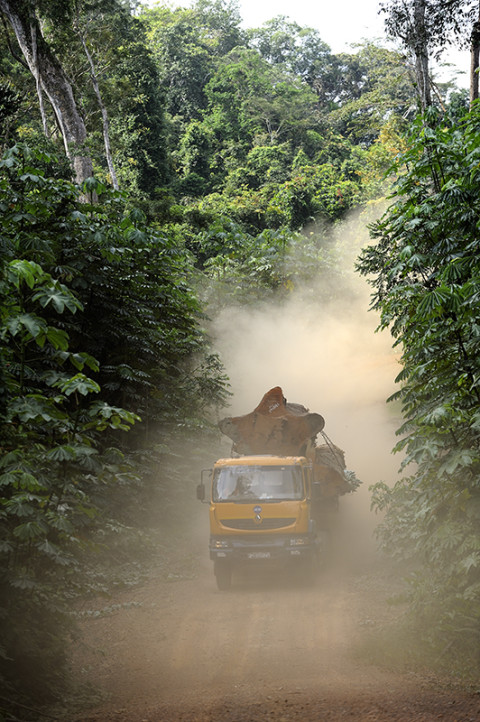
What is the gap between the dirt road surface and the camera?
738cm

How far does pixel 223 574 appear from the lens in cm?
1326

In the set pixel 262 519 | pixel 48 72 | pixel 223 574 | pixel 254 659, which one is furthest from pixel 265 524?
pixel 48 72

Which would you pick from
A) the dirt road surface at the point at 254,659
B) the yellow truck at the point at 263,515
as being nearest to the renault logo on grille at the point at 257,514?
the yellow truck at the point at 263,515

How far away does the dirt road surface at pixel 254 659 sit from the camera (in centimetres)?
738

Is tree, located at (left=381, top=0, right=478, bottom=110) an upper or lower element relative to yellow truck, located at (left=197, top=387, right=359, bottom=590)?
upper

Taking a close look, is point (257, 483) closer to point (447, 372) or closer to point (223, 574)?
point (223, 574)

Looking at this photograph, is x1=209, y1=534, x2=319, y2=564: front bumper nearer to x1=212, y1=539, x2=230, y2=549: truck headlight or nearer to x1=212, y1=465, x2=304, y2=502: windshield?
x1=212, y1=539, x2=230, y2=549: truck headlight

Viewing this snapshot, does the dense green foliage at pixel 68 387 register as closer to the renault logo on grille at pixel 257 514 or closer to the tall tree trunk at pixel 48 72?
the renault logo on grille at pixel 257 514

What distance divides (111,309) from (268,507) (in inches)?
205

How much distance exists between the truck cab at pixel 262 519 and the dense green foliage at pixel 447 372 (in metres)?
3.42

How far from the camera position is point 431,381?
8.97 m

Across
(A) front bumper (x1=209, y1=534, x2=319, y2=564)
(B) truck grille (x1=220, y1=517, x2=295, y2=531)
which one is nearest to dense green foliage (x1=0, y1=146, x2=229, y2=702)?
(A) front bumper (x1=209, y1=534, x2=319, y2=564)

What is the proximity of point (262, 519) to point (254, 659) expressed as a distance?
13.8ft

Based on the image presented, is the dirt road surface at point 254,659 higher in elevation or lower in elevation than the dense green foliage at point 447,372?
lower
